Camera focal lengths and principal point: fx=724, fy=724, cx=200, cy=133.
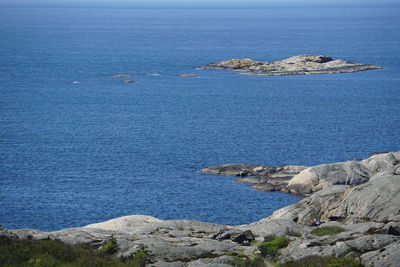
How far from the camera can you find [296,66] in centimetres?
17175

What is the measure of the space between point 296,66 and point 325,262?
142786 mm

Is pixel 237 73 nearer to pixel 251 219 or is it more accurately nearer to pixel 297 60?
pixel 297 60

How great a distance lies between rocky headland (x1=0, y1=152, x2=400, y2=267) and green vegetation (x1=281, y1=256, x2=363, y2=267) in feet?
0.33

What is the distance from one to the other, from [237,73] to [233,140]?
7306cm

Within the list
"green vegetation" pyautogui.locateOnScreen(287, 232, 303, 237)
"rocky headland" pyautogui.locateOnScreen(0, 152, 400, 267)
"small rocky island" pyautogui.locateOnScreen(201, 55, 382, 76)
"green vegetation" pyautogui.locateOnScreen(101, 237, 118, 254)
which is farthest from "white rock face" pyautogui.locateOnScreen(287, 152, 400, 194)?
"small rocky island" pyautogui.locateOnScreen(201, 55, 382, 76)

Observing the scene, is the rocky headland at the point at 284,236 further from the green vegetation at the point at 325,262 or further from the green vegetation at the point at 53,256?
the green vegetation at the point at 53,256

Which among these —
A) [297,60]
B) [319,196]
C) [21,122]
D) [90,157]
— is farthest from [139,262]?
[297,60]

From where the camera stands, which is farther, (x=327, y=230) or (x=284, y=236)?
(x=327, y=230)

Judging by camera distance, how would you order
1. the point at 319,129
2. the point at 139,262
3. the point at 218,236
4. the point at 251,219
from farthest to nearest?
the point at 319,129, the point at 251,219, the point at 218,236, the point at 139,262

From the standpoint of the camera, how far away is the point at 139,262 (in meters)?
32.2

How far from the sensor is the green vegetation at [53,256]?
29.8 m

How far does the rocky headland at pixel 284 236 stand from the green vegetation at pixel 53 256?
2.70 feet

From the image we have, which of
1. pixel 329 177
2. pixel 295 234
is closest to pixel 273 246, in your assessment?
pixel 295 234

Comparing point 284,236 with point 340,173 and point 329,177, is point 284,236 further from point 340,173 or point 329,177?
point 340,173
